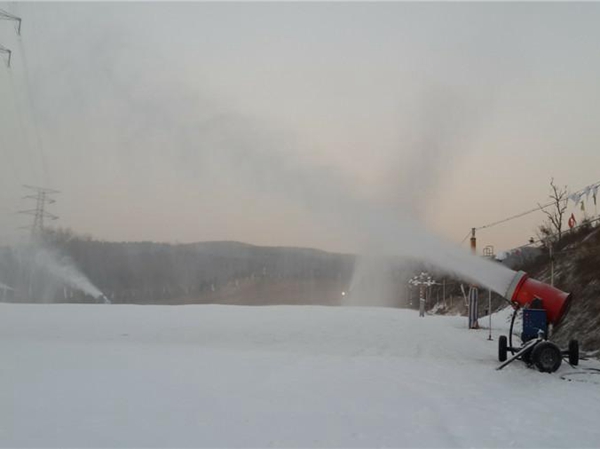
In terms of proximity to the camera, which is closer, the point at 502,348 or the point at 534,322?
the point at 534,322

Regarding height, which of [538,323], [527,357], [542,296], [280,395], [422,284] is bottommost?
[280,395]

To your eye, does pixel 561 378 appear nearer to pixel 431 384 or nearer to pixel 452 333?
pixel 431 384

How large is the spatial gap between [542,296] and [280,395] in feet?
26.1

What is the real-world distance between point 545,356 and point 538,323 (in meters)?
1.01

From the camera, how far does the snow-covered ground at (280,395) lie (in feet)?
22.4

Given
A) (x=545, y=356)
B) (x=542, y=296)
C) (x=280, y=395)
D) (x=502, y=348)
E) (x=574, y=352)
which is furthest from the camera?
(x=502, y=348)

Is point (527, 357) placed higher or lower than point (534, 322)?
lower

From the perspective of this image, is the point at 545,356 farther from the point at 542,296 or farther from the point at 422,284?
the point at 422,284

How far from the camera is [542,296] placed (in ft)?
43.1

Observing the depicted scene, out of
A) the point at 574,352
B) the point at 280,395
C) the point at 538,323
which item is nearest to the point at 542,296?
the point at 538,323

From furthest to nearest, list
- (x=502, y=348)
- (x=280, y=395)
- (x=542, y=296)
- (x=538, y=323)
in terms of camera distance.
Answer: (x=502, y=348) < (x=542, y=296) < (x=538, y=323) < (x=280, y=395)

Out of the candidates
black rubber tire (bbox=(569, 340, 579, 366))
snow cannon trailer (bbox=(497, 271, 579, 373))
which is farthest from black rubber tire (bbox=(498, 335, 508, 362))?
black rubber tire (bbox=(569, 340, 579, 366))

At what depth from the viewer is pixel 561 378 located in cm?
1145

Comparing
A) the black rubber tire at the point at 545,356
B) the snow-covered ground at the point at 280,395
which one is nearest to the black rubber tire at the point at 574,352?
the snow-covered ground at the point at 280,395
